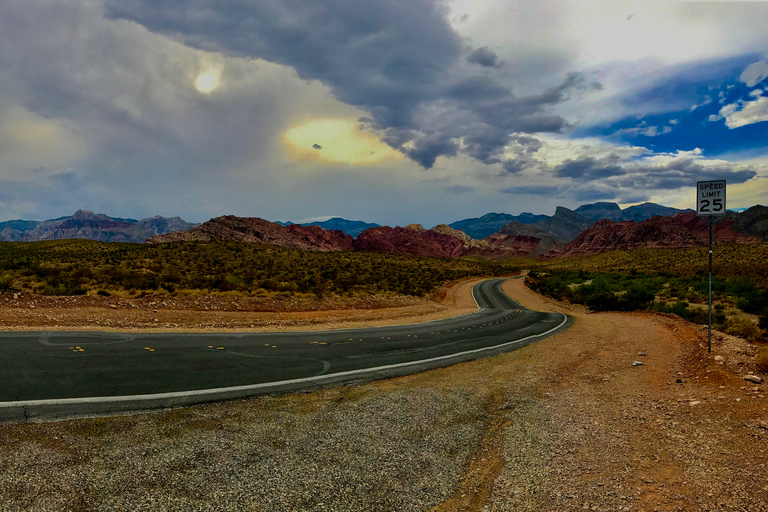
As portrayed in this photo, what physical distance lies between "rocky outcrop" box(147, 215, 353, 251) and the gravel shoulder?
283ft

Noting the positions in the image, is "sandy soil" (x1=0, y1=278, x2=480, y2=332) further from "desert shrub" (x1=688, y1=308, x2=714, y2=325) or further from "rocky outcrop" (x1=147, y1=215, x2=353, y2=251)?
"rocky outcrop" (x1=147, y1=215, x2=353, y2=251)

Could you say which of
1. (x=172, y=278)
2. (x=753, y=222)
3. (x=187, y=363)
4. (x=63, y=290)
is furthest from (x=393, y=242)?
(x=187, y=363)

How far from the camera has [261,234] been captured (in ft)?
394

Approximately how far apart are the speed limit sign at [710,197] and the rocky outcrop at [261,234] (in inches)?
3461

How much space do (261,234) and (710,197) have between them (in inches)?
4743

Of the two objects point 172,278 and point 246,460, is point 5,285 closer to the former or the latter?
point 172,278

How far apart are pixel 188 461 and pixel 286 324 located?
13.8 meters

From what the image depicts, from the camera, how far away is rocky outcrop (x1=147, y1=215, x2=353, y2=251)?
102900 millimetres

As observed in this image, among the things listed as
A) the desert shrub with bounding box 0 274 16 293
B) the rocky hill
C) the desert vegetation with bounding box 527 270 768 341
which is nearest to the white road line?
the desert vegetation with bounding box 527 270 768 341

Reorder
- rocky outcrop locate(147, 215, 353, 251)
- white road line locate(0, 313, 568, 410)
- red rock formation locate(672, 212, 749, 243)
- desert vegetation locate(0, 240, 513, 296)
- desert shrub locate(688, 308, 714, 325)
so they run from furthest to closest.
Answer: red rock formation locate(672, 212, 749, 243) < rocky outcrop locate(147, 215, 353, 251) < desert vegetation locate(0, 240, 513, 296) < desert shrub locate(688, 308, 714, 325) < white road line locate(0, 313, 568, 410)

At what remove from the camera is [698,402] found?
7.12 m

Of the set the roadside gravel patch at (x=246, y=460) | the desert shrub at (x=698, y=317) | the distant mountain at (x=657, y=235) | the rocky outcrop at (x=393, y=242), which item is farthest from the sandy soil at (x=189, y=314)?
the distant mountain at (x=657, y=235)

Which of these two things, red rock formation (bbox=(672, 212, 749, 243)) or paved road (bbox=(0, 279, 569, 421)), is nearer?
paved road (bbox=(0, 279, 569, 421))

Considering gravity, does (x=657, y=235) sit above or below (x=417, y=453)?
above
